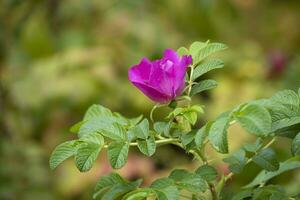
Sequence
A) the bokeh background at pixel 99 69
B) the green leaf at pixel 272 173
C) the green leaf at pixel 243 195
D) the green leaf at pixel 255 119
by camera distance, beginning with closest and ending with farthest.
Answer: the green leaf at pixel 255 119 < the green leaf at pixel 243 195 < the green leaf at pixel 272 173 < the bokeh background at pixel 99 69

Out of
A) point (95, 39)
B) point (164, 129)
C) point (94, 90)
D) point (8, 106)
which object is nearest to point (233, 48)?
point (95, 39)

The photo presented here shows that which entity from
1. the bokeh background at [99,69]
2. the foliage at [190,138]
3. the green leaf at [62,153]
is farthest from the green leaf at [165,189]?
the bokeh background at [99,69]

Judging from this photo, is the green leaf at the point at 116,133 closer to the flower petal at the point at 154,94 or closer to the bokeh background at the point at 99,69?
the flower petal at the point at 154,94

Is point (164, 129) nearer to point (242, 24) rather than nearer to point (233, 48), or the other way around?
point (233, 48)

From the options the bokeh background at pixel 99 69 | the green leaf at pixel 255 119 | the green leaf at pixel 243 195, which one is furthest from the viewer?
the bokeh background at pixel 99 69

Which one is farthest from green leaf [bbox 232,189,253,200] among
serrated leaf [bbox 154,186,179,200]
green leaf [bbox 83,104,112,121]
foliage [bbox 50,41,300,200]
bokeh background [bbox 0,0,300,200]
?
bokeh background [bbox 0,0,300,200]

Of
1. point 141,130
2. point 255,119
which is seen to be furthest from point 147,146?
point 255,119

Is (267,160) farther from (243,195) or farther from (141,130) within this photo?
(141,130)
